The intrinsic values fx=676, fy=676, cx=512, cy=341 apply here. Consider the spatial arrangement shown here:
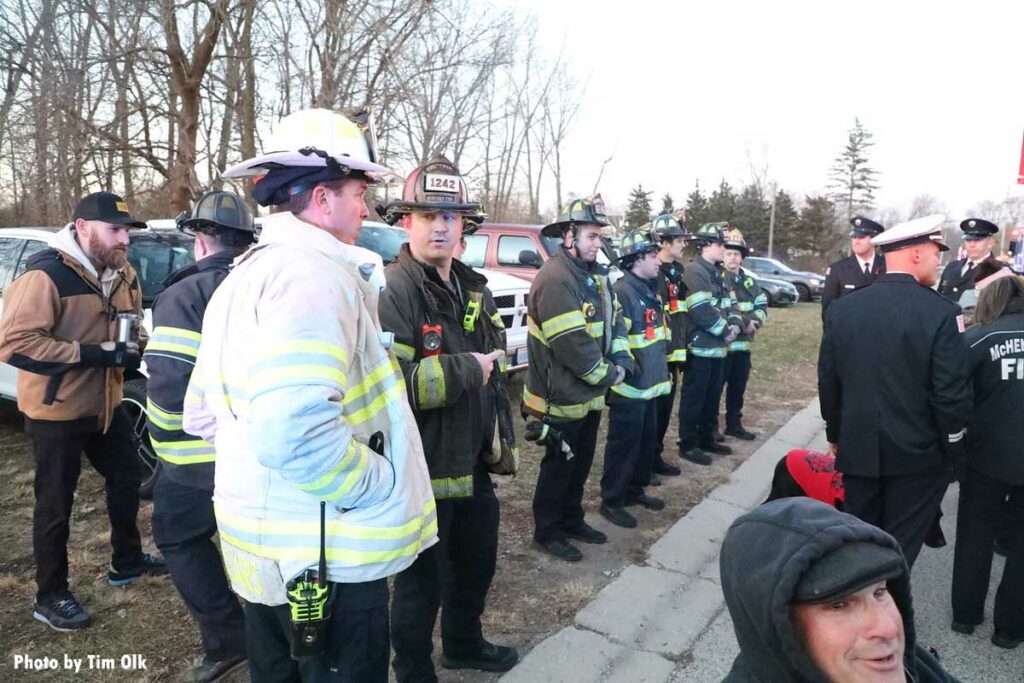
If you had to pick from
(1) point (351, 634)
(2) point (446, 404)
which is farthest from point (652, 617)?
(1) point (351, 634)

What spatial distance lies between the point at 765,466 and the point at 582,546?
2.55m

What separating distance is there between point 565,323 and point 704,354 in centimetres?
279

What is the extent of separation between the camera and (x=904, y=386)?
334 cm

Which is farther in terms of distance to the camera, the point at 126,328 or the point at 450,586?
the point at 126,328

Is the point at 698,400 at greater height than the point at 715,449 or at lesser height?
greater

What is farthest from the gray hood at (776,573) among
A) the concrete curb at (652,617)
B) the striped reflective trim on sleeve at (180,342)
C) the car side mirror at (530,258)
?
the car side mirror at (530,258)

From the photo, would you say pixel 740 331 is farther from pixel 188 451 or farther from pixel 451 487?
pixel 188 451

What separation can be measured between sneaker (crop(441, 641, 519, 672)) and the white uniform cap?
2.68m

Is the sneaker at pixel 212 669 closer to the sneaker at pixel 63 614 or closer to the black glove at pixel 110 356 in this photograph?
the sneaker at pixel 63 614

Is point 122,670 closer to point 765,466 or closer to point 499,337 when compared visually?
point 499,337

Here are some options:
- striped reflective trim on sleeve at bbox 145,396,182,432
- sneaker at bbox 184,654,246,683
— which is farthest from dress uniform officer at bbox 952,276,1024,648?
striped reflective trim on sleeve at bbox 145,396,182,432

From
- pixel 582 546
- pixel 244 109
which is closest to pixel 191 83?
pixel 244 109

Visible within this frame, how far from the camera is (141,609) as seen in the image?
3.54 m

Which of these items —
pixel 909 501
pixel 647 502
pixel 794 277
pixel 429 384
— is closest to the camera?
pixel 429 384
